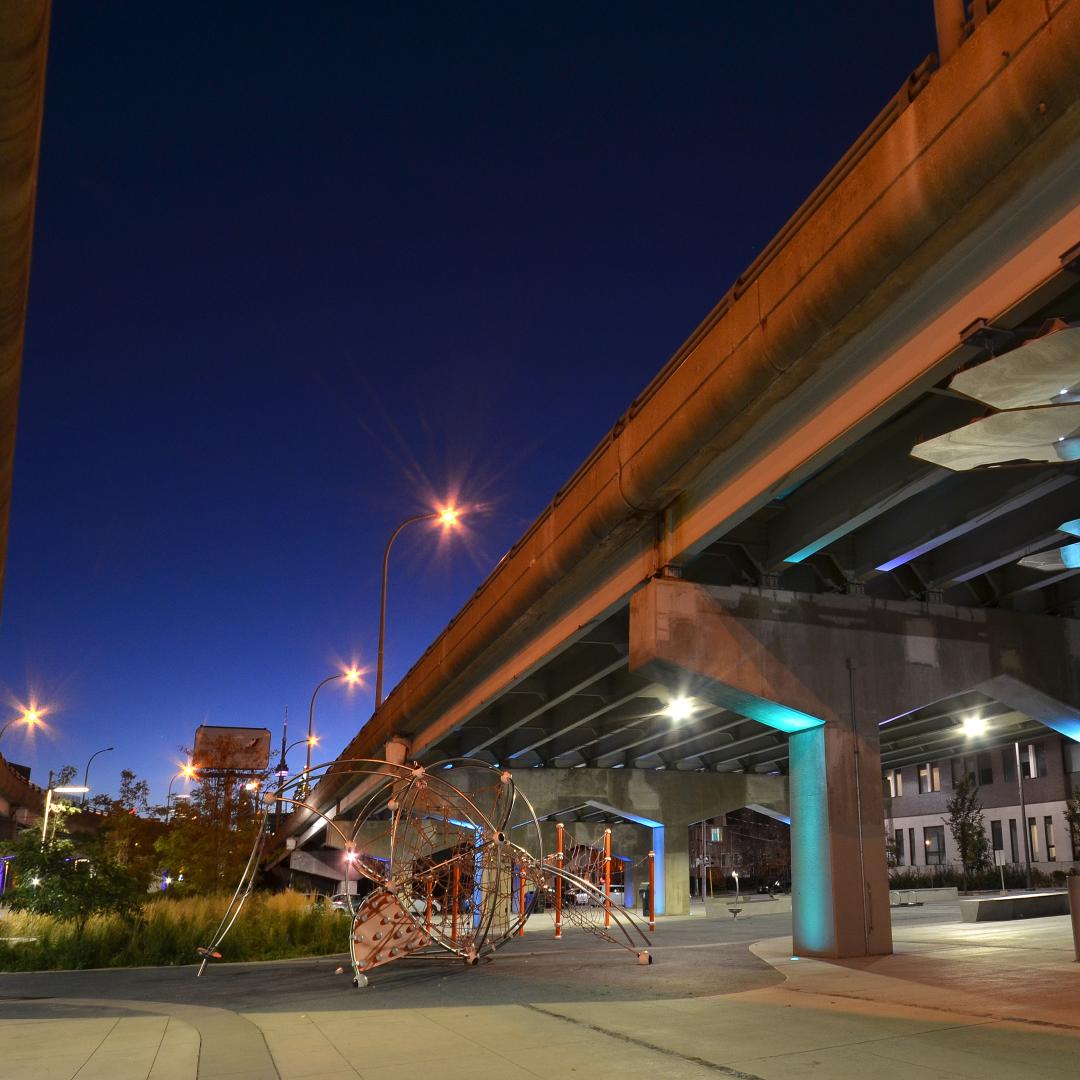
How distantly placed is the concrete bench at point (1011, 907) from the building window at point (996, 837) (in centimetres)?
4289

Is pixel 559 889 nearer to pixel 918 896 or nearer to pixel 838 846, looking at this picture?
pixel 838 846

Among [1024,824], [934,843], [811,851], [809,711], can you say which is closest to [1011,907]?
[811,851]

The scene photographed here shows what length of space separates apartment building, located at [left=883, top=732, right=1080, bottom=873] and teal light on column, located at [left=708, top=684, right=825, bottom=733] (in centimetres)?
3731

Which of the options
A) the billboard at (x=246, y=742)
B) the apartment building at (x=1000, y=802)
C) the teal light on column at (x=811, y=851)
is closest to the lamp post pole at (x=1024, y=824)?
the apartment building at (x=1000, y=802)

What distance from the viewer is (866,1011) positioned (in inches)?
450

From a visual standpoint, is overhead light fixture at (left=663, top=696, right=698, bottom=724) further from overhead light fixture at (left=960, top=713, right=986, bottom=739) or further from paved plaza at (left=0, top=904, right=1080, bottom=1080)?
paved plaza at (left=0, top=904, right=1080, bottom=1080)

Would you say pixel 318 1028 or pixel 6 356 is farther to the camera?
pixel 318 1028

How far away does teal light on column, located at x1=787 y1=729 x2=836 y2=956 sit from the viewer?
17.8 meters

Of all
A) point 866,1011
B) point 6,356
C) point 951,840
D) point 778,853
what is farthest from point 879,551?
point 778,853

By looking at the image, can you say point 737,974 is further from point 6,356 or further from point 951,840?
point 951,840

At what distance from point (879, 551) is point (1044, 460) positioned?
741 cm

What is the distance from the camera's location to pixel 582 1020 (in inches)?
439

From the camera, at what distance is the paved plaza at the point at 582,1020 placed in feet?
27.6

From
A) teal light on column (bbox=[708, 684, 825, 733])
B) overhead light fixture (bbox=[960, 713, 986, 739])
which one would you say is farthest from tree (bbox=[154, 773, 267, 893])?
teal light on column (bbox=[708, 684, 825, 733])
